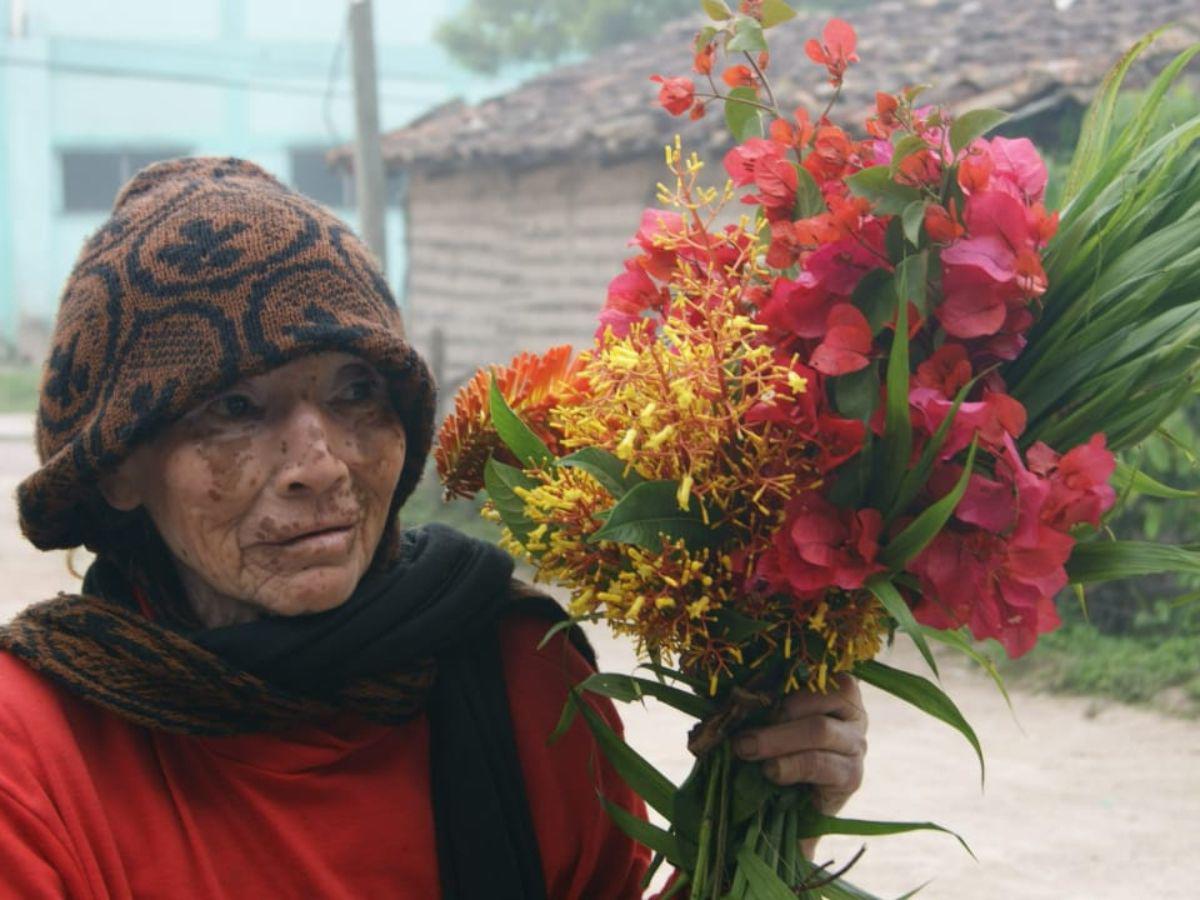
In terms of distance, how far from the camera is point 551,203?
13273 mm

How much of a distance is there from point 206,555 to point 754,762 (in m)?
0.74

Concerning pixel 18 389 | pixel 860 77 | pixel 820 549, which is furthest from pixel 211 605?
pixel 18 389

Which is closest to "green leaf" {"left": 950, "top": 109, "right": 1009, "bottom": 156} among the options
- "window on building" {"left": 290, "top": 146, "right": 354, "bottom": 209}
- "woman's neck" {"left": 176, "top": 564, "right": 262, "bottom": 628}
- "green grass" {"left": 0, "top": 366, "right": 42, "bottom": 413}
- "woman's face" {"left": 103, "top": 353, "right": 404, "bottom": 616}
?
"woman's face" {"left": 103, "top": 353, "right": 404, "bottom": 616}

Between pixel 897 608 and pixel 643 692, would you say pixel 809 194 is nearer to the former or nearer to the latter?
pixel 897 608

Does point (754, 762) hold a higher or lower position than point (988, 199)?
lower

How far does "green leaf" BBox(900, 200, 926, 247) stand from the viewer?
1.56 m

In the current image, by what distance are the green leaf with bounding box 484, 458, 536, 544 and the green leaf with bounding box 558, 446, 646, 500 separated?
0.19m

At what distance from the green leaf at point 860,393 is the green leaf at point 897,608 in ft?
0.57

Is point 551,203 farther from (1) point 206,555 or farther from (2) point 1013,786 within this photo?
(1) point 206,555

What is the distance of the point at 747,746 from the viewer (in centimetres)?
179

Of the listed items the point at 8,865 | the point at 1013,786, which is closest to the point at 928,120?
the point at 8,865

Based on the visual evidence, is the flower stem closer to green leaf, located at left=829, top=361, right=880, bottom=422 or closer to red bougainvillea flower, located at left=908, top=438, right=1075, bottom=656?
red bougainvillea flower, located at left=908, top=438, right=1075, bottom=656

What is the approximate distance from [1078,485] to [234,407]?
1008 millimetres

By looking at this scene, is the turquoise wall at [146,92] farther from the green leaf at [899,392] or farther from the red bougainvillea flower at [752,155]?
the green leaf at [899,392]
